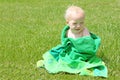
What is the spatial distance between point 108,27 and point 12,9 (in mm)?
4639

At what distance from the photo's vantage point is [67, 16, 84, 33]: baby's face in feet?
20.2

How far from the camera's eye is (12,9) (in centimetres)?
1330

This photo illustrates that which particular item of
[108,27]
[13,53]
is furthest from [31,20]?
[13,53]

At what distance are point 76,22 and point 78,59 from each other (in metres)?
0.53

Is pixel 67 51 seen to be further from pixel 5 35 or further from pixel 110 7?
pixel 110 7

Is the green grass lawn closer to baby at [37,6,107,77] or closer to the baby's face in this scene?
baby at [37,6,107,77]

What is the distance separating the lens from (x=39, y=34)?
28.7 ft

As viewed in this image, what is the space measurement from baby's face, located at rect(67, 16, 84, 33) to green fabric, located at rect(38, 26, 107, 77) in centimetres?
14

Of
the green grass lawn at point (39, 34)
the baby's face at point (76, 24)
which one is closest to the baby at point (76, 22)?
the baby's face at point (76, 24)

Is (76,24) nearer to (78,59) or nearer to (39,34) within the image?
(78,59)

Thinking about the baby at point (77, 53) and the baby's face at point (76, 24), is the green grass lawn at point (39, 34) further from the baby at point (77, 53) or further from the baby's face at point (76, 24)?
the baby's face at point (76, 24)

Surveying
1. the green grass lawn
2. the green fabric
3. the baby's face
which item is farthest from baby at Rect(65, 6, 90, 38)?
the green grass lawn

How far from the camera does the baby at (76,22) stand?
615 cm

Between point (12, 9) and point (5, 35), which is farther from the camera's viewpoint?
point (12, 9)
